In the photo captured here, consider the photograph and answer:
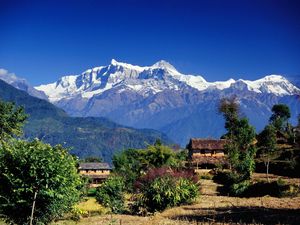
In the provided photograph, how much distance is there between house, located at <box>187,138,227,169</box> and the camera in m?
99.9

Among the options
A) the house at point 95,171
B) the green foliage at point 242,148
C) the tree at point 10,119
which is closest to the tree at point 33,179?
the green foliage at point 242,148

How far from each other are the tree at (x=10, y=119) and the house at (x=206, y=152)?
41358 millimetres

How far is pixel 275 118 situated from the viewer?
451ft

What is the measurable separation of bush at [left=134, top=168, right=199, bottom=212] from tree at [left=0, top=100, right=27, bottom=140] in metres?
36.1

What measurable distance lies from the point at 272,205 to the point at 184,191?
9.64 metres

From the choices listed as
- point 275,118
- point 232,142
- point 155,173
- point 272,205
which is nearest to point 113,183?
point 155,173

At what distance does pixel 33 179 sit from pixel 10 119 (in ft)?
177

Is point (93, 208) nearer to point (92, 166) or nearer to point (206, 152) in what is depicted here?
point (206, 152)

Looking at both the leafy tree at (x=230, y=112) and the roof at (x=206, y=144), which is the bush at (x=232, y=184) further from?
the roof at (x=206, y=144)

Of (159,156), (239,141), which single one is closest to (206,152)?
(239,141)

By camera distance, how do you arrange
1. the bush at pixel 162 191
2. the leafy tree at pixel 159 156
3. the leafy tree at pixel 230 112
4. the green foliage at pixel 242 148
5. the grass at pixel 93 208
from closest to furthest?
the bush at pixel 162 191
the grass at pixel 93 208
the green foliage at pixel 242 148
the leafy tree at pixel 159 156
the leafy tree at pixel 230 112

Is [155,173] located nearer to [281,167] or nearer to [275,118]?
[281,167]

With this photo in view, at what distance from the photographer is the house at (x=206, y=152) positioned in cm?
→ 9994

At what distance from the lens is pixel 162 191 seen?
43.0 m
